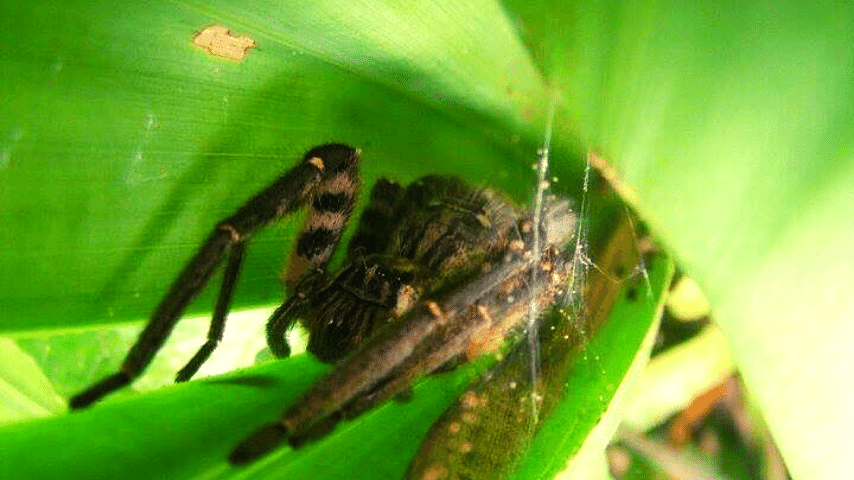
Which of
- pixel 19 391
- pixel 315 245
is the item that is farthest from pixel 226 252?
pixel 19 391

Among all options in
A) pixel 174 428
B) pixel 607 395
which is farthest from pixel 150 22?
pixel 607 395

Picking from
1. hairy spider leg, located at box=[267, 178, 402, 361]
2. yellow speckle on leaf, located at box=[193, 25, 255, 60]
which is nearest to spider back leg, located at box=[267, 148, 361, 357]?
hairy spider leg, located at box=[267, 178, 402, 361]

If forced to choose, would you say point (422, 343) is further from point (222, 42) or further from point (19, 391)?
point (19, 391)

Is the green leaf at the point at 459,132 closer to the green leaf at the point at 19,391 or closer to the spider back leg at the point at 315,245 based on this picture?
the spider back leg at the point at 315,245

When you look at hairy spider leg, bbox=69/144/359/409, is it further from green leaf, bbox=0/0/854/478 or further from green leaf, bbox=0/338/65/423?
green leaf, bbox=0/338/65/423

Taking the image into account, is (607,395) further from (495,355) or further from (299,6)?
(299,6)
